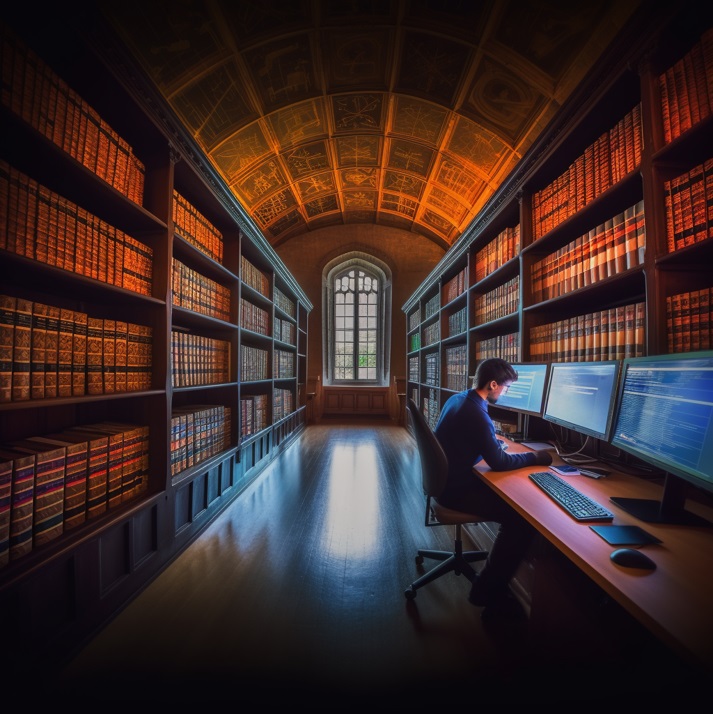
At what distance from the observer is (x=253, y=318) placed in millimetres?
3783

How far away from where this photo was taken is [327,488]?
344 cm

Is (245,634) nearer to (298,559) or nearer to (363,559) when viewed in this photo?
(298,559)

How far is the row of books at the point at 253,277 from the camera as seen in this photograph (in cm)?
344

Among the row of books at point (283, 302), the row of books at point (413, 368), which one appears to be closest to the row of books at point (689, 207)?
the row of books at point (283, 302)

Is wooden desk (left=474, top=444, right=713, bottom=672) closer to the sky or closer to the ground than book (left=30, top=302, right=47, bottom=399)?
closer to the ground

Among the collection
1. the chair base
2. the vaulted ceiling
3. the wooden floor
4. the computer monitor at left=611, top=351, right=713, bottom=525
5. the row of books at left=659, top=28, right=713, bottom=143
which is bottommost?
the wooden floor

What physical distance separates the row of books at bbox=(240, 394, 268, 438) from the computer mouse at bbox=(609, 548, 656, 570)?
305 cm

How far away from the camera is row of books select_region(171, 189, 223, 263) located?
7.51 ft

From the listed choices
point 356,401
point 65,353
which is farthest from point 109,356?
point 356,401

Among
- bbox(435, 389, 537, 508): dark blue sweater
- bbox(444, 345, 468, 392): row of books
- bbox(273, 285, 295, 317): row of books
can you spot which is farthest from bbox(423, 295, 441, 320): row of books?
bbox(435, 389, 537, 508): dark blue sweater

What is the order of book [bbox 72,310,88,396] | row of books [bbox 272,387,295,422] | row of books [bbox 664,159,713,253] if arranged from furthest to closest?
row of books [bbox 272,387,295,422]
book [bbox 72,310,88,396]
row of books [bbox 664,159,713,253]

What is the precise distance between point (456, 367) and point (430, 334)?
1427mm

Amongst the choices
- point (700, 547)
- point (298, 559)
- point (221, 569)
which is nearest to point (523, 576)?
point (700, 547)

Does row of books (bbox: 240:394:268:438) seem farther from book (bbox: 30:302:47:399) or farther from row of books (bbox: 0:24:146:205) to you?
row of books (bbox: 0:24:146:205)
